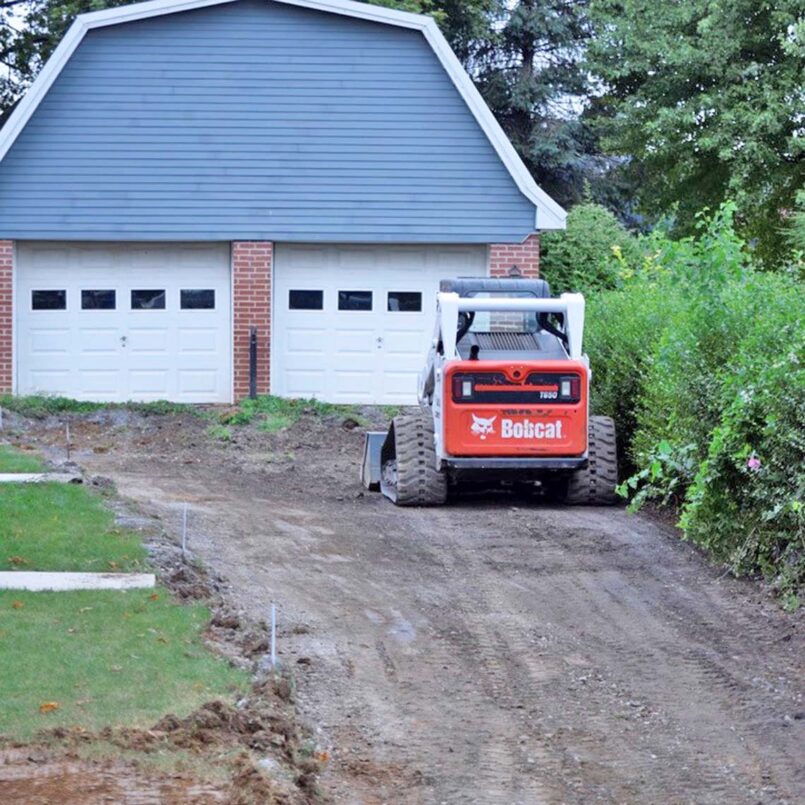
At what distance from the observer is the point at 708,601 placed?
10719 millimetres

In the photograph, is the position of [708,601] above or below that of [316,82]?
below

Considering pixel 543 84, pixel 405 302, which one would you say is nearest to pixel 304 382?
pixel 405 302

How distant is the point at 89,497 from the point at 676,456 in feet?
17.6

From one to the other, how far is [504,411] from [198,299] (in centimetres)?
1096

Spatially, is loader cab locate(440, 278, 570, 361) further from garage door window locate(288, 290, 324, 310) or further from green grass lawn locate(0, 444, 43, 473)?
garage door window locate(288, 290, 324, 310)

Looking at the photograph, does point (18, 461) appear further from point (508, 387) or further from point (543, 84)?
point (543, 84)

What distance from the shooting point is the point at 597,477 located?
1534cm

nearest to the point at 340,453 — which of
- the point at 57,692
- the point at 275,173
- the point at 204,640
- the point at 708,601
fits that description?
the point at 275,173

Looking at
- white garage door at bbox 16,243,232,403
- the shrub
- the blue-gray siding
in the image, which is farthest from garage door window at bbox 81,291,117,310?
the shrub

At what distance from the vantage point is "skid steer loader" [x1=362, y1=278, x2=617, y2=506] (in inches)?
587

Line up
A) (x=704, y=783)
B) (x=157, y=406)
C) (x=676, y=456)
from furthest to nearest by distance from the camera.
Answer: (x=157, y=406), (x=676, y=456), (x=704, y=783)

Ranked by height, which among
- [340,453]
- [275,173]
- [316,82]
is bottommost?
[340,453]

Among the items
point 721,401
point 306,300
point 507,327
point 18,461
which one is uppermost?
point 306,300

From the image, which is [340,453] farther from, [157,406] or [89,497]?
[89,497]
